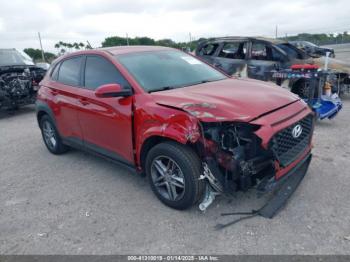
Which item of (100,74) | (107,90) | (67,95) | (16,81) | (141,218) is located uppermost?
(100,74)

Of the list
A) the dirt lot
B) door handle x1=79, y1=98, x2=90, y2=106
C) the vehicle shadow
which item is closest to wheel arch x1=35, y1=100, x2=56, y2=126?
the dirt lot

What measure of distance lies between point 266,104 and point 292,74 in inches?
162

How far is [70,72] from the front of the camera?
463cm

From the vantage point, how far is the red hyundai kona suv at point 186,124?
2.94 metres

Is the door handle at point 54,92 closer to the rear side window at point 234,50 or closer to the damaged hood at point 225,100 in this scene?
the damaged hood at point 225,100

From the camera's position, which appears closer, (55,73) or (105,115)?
(105,115)

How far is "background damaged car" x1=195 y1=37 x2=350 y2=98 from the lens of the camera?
759 centimetres

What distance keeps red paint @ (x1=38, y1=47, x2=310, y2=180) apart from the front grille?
8 cm

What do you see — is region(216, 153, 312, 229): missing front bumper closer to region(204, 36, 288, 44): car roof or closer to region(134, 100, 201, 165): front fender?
region(134, 100, 201, 165): front fender

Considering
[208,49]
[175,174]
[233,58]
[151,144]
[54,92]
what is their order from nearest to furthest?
[175,174] < [151,144] < [54,92] < [233,58] < [208,49]

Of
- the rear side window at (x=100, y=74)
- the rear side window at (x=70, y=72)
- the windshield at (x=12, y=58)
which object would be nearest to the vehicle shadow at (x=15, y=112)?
the windshield at (x=12, y=58)

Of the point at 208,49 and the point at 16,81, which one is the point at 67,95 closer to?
the point at 16,81

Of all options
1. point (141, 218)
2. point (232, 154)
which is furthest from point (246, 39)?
point (141, 218)

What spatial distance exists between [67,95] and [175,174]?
224cm
